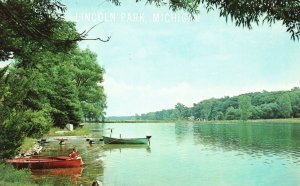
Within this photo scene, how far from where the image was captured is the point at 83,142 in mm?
44812

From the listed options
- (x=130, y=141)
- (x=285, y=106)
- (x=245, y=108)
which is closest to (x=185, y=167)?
(x=130, y=141)

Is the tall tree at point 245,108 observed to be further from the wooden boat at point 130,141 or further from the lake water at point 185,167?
the lake water at point 185,167

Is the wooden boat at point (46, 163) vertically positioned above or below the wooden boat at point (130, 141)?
below

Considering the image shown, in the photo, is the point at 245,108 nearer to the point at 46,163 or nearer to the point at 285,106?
the point at 285,106

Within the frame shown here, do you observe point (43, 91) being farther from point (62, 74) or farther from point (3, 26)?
point (3, 26)

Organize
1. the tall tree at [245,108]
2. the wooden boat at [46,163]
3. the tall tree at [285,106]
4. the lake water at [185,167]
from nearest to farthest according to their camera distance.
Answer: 1. the wooden boat at [46,163]
2. the lake water at [185,167]
3. the tall tree at [285,106]
4. the tall tree at [245,108]

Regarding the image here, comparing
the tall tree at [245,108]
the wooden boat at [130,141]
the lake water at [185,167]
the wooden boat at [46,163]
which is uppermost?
the tall tree at [245,108]

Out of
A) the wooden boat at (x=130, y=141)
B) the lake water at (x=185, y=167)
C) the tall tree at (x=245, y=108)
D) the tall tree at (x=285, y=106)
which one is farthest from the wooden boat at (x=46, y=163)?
the tall tree at (x=245, y=108)

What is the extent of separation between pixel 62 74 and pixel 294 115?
452 ft

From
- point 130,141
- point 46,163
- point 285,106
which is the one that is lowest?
point 46,163

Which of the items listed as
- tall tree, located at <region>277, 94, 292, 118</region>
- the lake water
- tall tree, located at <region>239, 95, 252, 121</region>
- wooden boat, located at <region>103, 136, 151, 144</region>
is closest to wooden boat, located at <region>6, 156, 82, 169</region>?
the lake water

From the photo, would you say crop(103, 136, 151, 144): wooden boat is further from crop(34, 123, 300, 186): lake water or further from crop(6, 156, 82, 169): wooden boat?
crop(6, 156, 82, 169): wooden boat

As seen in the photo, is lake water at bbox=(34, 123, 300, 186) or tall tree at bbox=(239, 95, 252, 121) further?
tall tree at bbox=(239, 95, 252, 121)

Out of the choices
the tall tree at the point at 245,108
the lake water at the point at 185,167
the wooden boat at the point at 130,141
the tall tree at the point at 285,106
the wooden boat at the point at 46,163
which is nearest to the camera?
the wooden boat at the point at 46,163
